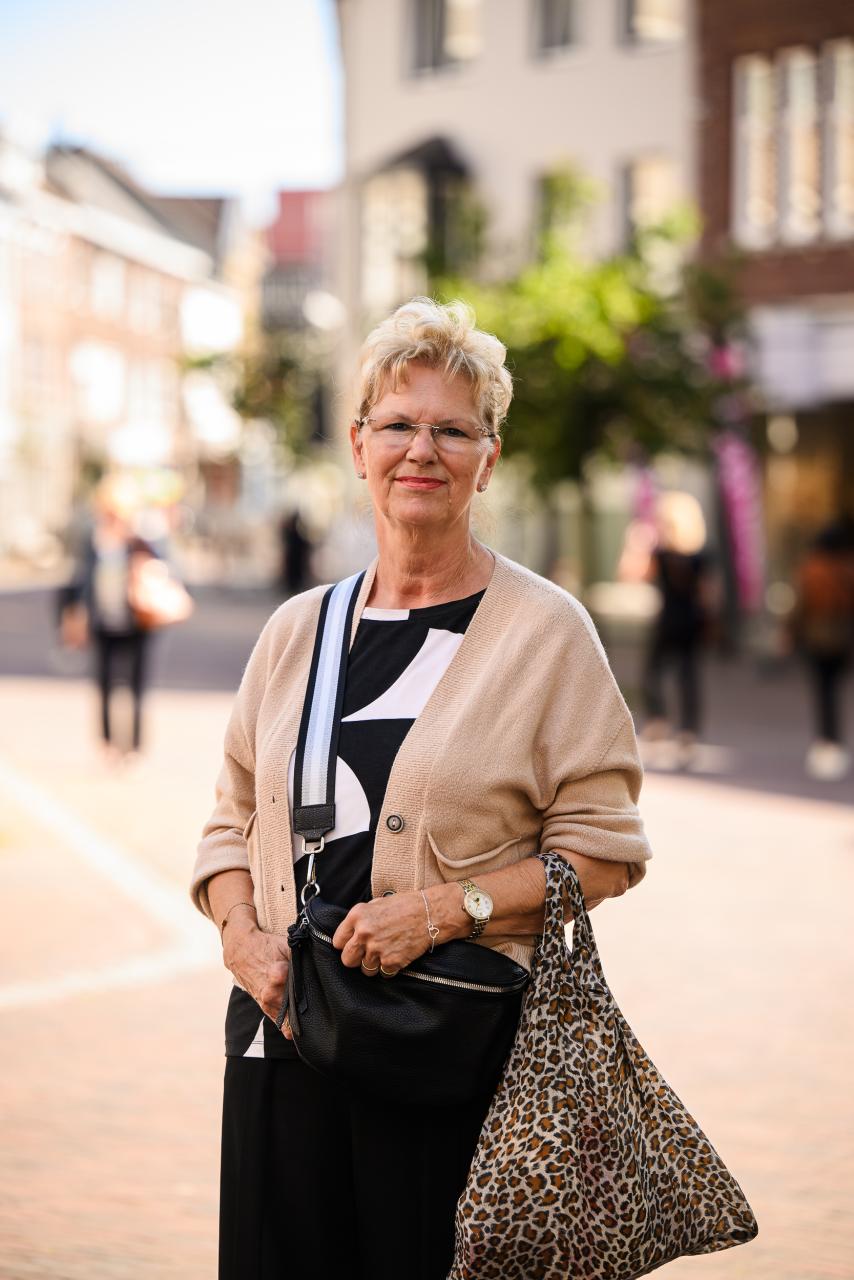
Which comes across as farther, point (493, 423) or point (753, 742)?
point (753, 742)

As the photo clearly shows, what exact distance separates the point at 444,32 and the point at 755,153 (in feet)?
27.2

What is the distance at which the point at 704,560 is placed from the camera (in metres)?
Answer: 14.5

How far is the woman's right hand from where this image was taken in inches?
113

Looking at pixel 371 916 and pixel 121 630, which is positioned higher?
pixel 371 916

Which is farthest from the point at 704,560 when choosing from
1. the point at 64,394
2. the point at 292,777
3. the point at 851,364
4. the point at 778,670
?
the point at 64,394

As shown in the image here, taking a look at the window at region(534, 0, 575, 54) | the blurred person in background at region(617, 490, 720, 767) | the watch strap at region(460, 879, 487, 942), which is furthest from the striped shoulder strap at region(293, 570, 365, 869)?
the window at region(534, 0, 575, 54)

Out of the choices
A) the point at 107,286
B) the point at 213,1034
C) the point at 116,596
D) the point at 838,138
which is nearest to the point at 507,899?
the point at 213,1034

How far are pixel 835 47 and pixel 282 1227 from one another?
2304cm

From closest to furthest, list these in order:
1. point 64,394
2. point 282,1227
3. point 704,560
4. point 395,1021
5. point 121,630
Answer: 1. point 395,1021
2. point 282,1227
3. point 121,630
4. point 704,560
5. point 64,394

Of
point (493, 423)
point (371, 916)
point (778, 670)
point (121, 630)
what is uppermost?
point (493, 423)

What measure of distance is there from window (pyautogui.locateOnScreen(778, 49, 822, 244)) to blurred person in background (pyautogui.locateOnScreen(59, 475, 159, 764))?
1403 cm

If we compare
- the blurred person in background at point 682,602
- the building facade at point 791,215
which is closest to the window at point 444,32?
the building facade at point 791,215

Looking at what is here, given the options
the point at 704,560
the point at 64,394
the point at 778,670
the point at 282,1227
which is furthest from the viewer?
the point at 64,394

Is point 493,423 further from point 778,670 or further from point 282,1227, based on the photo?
point 778,670
